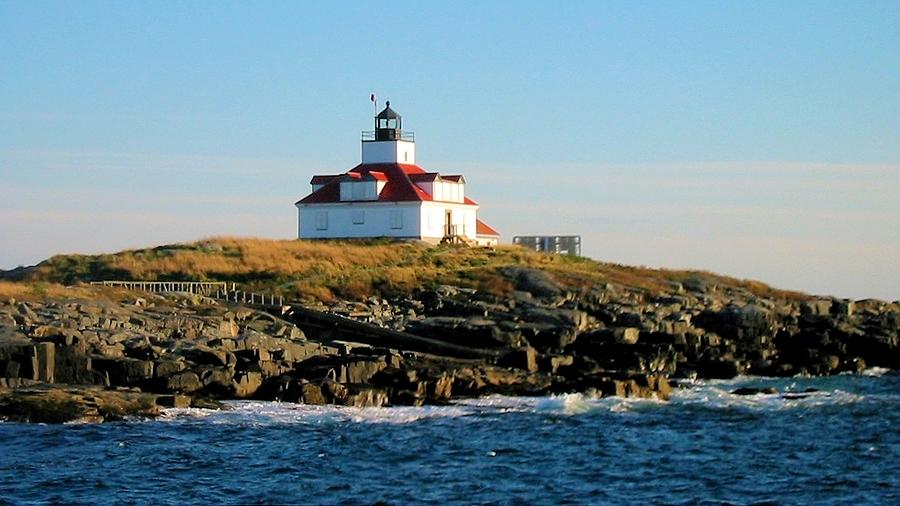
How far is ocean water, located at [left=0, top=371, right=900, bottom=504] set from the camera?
22.8 meters

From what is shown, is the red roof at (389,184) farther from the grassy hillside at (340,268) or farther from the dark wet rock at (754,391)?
the dark wet rock at (754,391)

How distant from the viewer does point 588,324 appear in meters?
46.1

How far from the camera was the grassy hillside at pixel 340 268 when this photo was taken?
2078 inches

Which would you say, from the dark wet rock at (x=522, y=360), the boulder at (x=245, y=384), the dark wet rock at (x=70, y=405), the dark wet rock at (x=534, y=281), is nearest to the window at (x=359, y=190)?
the dark wet rock at (x=534, y=281)

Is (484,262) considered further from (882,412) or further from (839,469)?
(839,469)

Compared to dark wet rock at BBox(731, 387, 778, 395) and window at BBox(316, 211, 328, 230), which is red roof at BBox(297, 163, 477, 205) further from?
dark wet rock at BBox(731, 387, 778, 395)

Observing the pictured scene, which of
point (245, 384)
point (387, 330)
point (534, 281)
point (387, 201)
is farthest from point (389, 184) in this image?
point (245, 384)

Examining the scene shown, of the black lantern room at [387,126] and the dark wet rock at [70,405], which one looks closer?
the dark wet rock at [70,405]

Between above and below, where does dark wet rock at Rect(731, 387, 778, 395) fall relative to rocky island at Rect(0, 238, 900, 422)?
below

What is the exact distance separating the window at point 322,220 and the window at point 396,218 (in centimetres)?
358

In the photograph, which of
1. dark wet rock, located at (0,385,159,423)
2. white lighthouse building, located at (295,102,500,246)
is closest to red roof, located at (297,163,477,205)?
white lighthouse building, located at (295,102,500,246)

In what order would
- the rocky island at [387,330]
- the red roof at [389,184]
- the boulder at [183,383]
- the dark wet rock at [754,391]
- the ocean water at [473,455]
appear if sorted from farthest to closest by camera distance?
the red roof at [389,184] → the dark wet rock at [754,391] → the rocky island at [387,330] → the boulder at [183,383] → the ocean water at [473,455]

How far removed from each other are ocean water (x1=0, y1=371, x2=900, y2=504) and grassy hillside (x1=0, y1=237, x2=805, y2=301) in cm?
1977

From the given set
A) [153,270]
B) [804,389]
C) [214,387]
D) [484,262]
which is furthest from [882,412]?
[153,270]
